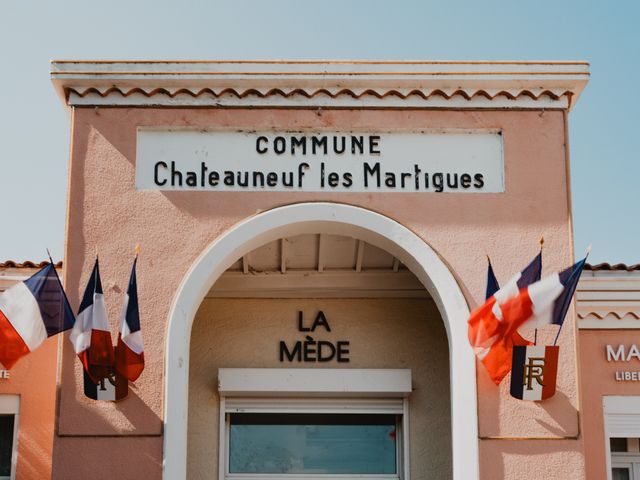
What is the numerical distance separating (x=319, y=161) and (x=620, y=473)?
4694 millimetres

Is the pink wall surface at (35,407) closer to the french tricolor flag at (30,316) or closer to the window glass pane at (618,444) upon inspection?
the french tricolor flag at (30,316)

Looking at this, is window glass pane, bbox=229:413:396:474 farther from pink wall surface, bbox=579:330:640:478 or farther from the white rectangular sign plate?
the white rectangular sign plate

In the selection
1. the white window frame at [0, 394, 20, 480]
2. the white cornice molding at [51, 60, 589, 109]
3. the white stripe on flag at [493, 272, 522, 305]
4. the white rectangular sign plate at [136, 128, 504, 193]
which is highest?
the white cornice molding at [51, 60, 589, 109]

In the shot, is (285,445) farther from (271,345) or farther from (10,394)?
(10,394)

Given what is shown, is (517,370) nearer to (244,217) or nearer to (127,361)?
(244,217)

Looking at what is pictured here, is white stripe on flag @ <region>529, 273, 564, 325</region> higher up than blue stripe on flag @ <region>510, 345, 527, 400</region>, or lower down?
higher up

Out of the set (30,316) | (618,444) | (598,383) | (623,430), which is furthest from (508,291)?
(30,316)

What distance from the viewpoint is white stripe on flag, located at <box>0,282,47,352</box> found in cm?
854

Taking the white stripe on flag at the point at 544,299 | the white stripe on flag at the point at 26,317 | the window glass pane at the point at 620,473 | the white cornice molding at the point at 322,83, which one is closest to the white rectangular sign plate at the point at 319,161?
the white cornice molding at the point at 322,83

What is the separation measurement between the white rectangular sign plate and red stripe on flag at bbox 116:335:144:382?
1.64 m

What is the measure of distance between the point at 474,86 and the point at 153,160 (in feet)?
10.5

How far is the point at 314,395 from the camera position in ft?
35.4

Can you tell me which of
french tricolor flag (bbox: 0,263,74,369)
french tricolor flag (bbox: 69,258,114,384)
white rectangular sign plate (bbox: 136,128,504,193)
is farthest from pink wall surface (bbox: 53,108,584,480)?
french tricolor flag (bbox: 0,263,74,369)

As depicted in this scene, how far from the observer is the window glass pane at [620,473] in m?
10.5
